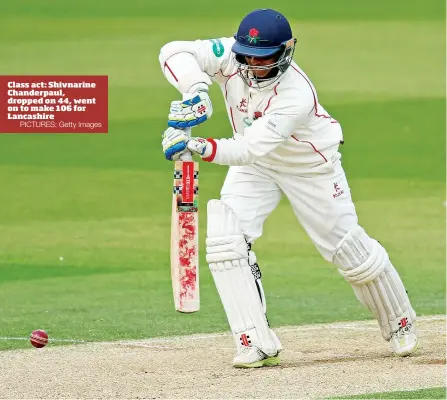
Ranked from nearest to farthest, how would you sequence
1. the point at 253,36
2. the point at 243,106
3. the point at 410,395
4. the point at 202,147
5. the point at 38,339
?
the point at 410,395 → the point at 202,147 → the point at 253,36 → the point at 243,106 → the point at 38,339

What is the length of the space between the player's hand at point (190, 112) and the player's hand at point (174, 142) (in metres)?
0.03

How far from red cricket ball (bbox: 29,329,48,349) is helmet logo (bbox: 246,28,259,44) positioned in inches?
69.3

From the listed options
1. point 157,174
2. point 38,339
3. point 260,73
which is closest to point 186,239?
point 260,73

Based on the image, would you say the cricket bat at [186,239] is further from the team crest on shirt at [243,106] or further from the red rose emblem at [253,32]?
the red rose emblem at [253,32]

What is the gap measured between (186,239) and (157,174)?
598 centimetres

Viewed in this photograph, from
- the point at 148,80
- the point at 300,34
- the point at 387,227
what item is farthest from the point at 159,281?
the point at 300,34

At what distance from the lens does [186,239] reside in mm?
5793

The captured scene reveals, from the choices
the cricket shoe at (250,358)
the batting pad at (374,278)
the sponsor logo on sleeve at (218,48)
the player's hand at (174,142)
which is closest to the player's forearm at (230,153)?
the player's hand at (174,142)

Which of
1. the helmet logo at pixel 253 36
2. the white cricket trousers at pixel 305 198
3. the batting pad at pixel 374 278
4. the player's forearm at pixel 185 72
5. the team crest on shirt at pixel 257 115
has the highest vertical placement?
the helmet logo at pixel 253 36

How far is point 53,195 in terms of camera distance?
11.3 meters

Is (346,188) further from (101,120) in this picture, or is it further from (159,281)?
(101,120)

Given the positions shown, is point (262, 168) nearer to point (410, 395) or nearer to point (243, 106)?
point (243, 106)

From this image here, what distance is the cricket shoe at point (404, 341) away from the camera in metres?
6.12

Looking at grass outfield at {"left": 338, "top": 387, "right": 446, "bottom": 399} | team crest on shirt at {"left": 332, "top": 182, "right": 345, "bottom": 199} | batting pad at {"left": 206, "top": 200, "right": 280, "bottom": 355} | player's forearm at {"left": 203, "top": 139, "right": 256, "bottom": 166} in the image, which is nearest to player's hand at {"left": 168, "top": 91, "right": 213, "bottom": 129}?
player's forearm at {"left": 203, "top": 139, "right": 256, "bottom": 166}
